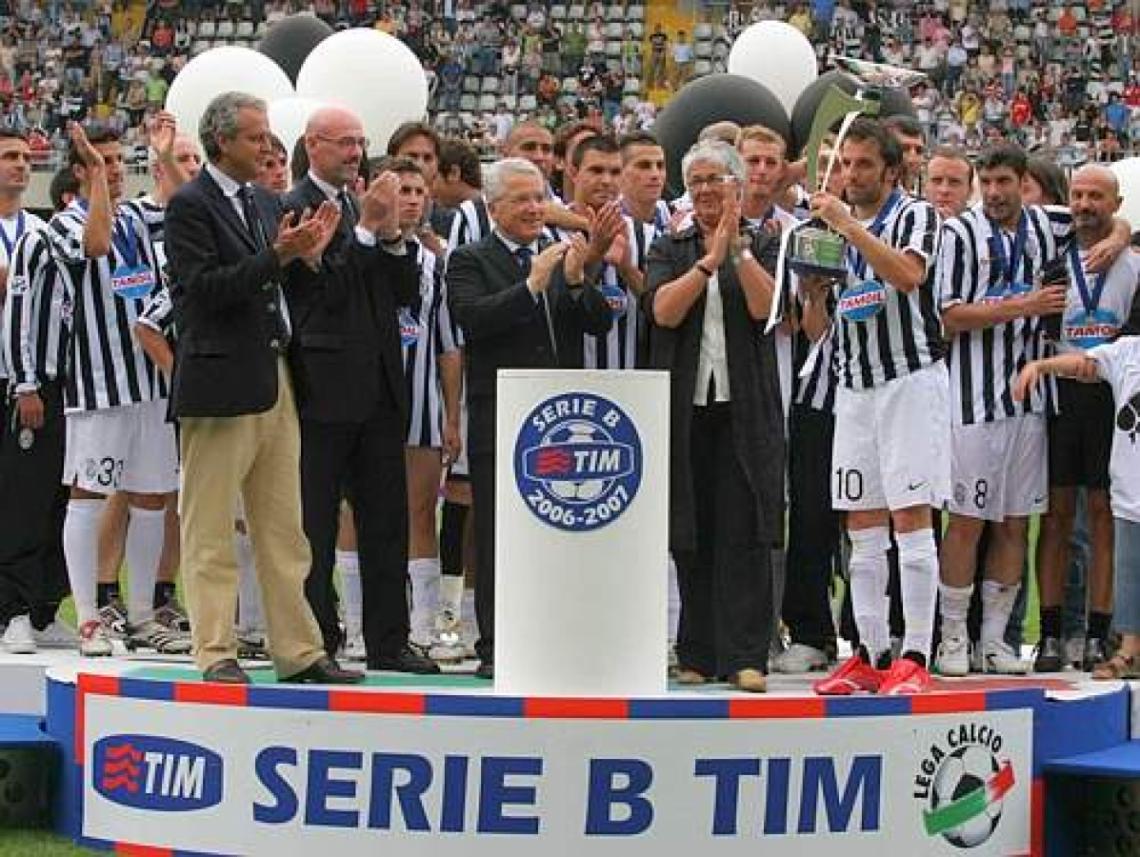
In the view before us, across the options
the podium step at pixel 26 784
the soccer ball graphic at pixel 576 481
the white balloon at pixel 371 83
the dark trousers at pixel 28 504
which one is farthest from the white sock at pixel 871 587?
the white balloon at pixel 371 83

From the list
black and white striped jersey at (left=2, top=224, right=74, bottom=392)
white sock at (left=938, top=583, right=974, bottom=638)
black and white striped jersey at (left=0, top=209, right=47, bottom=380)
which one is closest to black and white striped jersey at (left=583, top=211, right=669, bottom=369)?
white sock at (left=938, top=583, right=974, bottom=638)

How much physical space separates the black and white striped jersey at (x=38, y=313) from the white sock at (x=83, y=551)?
1.84ft

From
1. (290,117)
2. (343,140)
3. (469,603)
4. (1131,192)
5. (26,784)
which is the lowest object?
(26,784)

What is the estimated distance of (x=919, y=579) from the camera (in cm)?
816

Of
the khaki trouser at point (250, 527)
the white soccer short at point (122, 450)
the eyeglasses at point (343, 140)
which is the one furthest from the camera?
the white soccer short at point (122, 450)

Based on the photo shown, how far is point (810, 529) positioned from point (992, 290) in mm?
1169

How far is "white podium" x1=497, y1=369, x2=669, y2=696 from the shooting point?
7.04 meters

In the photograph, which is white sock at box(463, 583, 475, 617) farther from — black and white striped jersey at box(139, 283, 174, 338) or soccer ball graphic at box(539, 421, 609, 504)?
soccer ball graphic at box(539, 421, 609, 504)

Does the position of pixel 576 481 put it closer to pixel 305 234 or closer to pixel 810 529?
pixel 305 234

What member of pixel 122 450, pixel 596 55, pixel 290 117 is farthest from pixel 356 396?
pixel 596 55

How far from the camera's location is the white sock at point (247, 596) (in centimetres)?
931

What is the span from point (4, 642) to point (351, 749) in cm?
290

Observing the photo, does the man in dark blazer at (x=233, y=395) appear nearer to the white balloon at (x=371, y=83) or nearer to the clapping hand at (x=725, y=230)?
the clapping hand at (x=725, y=230)

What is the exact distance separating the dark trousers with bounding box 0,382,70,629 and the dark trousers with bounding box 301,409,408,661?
1452 mm
